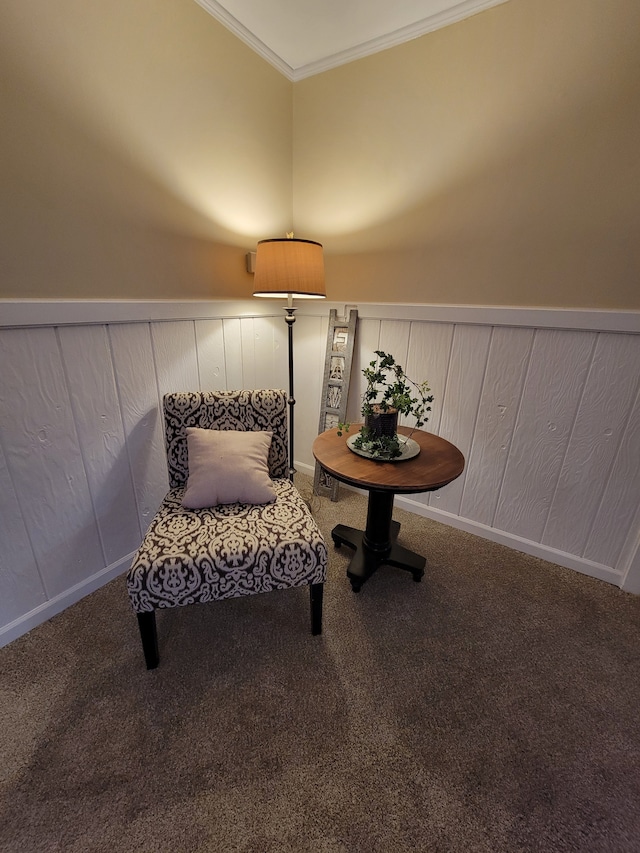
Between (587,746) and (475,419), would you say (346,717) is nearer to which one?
(587,746)

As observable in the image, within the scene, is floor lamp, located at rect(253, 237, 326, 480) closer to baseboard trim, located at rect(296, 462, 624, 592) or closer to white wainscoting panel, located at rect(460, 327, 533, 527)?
white wainscoting panel, located at rect(460, 327, 533, 527)

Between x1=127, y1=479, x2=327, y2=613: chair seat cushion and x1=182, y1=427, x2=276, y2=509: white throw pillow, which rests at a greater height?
x1=182, y1=427, x2=276, y2=509: white throw pillow

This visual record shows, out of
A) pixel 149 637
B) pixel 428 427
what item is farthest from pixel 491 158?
pixel 149 637

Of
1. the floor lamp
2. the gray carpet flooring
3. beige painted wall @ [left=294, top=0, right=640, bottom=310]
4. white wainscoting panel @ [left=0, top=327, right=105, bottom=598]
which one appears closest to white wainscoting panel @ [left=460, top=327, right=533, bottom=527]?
beige painted wall @ [left=294, top=0, right=640, bottom=310]

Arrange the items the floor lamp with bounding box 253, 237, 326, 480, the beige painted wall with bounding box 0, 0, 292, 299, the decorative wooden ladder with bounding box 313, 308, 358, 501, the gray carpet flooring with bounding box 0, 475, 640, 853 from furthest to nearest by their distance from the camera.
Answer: the decorative wooden ladder with bounding box 313, 308, 358, 501 < the floor lamp with bounding box 253, 237, 326, 480 < the beige painted wall with bounding box 0, 0, 292, 299 < the gray carpet flooring with bounding box 0, 475, 640, 853

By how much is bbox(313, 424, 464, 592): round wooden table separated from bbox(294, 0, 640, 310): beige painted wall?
85cm

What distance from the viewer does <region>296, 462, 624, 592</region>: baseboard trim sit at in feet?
5.71

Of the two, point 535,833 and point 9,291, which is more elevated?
point 9,291

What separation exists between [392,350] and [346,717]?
1733 millimetres

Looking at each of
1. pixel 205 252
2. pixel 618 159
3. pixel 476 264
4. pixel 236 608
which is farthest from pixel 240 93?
pixel 236 608

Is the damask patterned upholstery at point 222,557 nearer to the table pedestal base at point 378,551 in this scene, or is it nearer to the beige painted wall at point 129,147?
the table pedestal base at point 378,551

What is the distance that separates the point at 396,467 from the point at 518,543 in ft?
3.34

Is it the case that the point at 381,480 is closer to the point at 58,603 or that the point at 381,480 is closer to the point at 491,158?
the point at 58,603

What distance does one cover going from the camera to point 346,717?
3.84 feet
